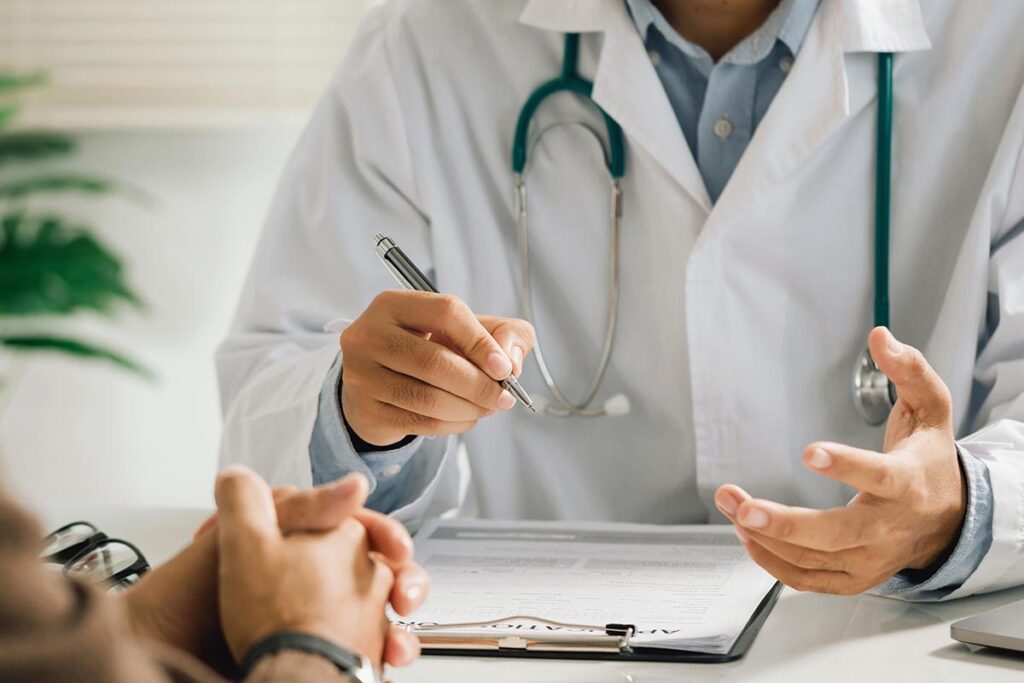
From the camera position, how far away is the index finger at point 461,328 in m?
0.97

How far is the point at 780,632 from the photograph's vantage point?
861 mm

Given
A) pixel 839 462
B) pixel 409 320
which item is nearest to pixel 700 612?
pixel 839 462

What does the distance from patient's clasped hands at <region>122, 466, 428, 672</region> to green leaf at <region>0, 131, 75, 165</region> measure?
6.52 ft

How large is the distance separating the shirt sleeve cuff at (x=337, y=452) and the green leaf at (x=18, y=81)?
5.00ft

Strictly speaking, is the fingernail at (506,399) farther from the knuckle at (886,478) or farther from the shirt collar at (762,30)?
the shirt collar at (762,30)

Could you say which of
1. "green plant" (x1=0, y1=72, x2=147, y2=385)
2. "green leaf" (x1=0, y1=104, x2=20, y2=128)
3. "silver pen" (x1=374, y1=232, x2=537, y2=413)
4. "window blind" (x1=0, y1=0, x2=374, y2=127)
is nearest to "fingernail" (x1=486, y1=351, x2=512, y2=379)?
"silver pen" (x1=374, y1=232, x2=537, y2=413)

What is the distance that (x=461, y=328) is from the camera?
0.98m

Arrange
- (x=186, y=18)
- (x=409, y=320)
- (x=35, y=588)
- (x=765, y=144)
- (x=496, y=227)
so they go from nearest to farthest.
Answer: (x=35, y=588)
(x=409, y=320)
(x=765, y=144)
(x=496, y=227)
(x=186, y=18)

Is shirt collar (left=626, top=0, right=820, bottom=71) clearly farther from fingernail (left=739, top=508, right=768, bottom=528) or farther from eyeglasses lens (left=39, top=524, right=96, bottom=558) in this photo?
eyeglasses lens (left=39, top=524, right=96, bottom=558)

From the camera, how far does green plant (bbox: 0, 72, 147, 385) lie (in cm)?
243

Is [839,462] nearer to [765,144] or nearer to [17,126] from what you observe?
[765,144]

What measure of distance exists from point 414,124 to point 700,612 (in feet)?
2.40

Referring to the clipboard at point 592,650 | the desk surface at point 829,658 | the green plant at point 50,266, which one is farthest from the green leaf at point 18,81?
the clipboard at point 592,650

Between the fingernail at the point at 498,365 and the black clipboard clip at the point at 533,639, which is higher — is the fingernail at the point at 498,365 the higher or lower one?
the higher one
